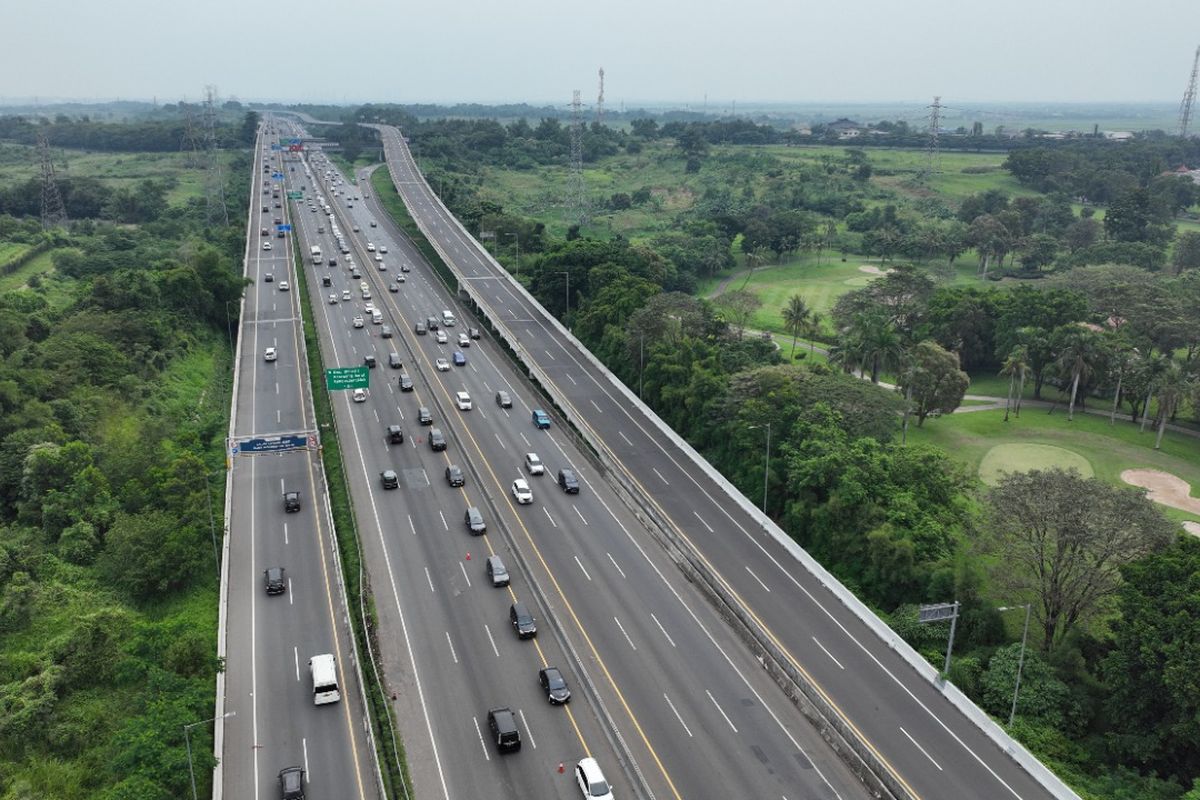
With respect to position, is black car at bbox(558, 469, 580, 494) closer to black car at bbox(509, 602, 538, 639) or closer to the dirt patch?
black car at bbox(509, 602, 538, 639)

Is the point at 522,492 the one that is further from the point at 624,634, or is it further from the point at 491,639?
the point at 624,634

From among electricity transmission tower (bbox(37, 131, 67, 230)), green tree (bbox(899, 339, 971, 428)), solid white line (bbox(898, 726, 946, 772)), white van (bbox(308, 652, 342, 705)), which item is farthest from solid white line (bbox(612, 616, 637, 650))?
electricity transmission tower (bbox(37, 131, 67, 230))

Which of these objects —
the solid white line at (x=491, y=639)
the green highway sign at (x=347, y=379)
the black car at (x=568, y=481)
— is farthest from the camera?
the green highway sign at (x=347, y=379)

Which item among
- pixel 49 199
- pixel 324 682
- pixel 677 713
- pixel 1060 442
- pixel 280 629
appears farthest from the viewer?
pixel 49 199

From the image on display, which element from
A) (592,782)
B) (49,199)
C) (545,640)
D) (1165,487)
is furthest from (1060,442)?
(49,199)

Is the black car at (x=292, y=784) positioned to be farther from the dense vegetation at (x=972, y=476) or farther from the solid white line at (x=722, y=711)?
the dense vegetation at (x=972, y=476)

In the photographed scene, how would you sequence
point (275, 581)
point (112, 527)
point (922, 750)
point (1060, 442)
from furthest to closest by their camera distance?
point (1060, 442) < point (112, 527) < point (275, 581) < point (922, 750)

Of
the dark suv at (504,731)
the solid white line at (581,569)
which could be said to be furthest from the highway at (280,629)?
the solid white line at (581,569)
